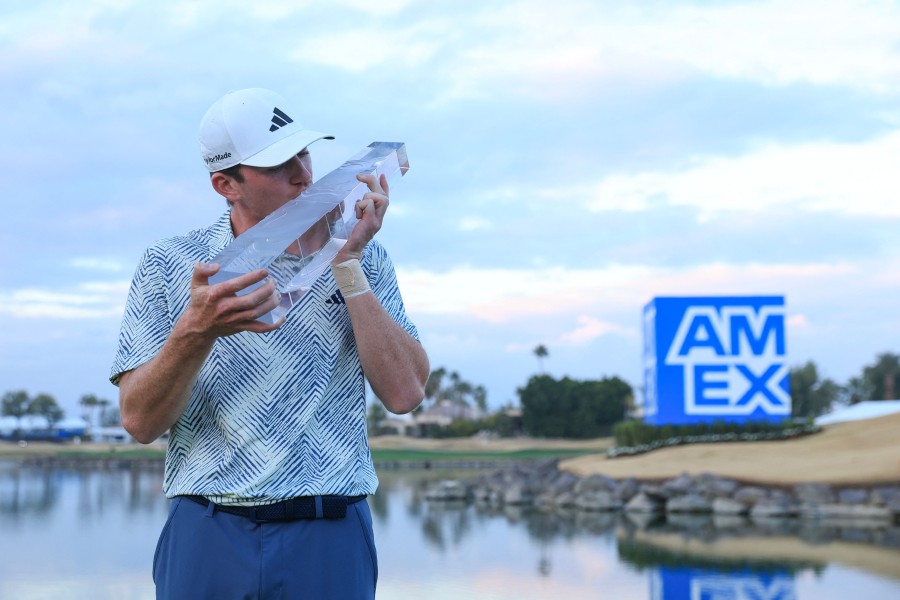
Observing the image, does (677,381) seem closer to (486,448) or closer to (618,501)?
(618,501)

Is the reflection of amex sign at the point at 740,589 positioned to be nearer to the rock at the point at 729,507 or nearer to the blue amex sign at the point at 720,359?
the rock at the point at 729,507

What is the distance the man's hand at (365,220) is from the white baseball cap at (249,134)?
16cm

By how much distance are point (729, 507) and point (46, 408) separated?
400ft

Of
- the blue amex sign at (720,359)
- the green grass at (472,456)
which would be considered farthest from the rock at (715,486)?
the green grass at (472,456)

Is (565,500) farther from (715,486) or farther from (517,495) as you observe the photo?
(715,486)

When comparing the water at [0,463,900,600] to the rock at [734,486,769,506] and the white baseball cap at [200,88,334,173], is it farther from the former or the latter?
the white baseball cap at [200,88,334,173]

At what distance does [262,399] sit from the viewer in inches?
88.0

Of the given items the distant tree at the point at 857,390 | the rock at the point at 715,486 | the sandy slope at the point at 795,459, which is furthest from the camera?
the distant tree at the point at 857,390

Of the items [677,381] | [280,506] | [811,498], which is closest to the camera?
[280,506]

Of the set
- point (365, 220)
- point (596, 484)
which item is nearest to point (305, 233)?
point (365, 220)

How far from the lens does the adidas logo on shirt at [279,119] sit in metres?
2.27

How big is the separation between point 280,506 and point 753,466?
16.0 meters

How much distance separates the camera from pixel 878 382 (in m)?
73.6

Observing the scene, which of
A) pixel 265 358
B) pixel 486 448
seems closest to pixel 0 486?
pixel 265 358
